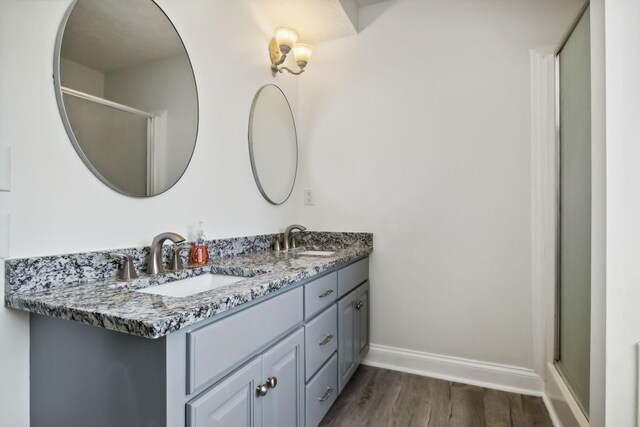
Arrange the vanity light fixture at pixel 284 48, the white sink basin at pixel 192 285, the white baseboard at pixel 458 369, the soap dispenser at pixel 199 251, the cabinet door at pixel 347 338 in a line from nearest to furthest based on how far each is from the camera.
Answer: the white sink basin at pixel 192 285
the soap dispenser at pixel 199 251
the cabinet door at pixel 347 338
the white baseboard at pixel 458 369
the vanity light fixture at pixel 284 48

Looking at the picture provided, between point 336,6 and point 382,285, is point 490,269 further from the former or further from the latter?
point 336,6

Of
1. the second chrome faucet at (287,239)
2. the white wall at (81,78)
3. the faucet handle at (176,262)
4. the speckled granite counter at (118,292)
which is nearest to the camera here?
the speckled granite counter at (118,292)

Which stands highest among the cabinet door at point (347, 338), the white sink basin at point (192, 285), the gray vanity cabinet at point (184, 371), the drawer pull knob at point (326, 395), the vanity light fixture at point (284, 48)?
the vanity light fixture at point (284, 48)

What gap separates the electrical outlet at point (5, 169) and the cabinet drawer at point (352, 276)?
1.32 metres

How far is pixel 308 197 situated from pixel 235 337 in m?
1.55

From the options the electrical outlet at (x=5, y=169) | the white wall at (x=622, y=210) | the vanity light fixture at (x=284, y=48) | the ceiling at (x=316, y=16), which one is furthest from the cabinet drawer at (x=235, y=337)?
the ceiling at (x=316, y=16)

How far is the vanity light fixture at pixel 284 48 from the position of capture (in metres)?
1.94

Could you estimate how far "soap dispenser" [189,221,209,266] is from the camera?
4.54 feet

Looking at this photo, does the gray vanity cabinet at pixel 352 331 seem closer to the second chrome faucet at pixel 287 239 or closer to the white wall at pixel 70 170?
the second chrome faucet at pixel 287 239

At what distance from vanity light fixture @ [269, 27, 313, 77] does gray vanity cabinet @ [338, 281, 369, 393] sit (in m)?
1.47

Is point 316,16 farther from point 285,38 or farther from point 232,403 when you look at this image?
point 232,403

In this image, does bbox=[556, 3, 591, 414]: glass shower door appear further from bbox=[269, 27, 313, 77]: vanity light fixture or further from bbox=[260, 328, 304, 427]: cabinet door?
bbox=[269, 27, 313, 77]: vanity light fixture

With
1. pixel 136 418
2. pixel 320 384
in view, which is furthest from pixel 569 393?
pixel 136 418

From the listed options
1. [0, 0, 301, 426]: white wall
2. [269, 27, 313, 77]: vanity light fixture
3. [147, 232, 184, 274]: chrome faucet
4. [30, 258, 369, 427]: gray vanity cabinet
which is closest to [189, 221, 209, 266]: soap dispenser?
[0, 0, 301, 426]: white wall
